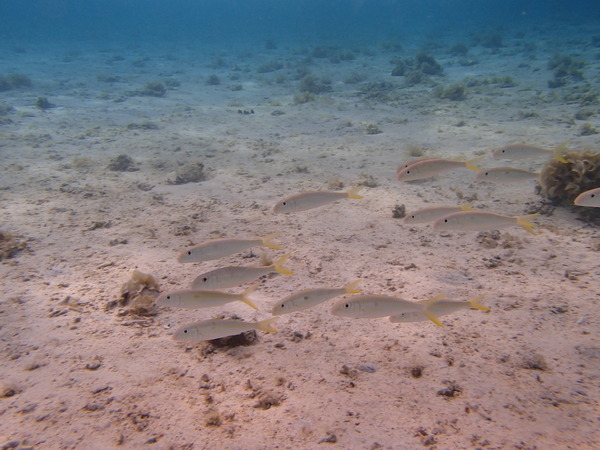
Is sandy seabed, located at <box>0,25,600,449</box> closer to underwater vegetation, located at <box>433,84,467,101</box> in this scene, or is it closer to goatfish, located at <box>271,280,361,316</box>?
goatfish, located at <box>271,280,361,316</box>

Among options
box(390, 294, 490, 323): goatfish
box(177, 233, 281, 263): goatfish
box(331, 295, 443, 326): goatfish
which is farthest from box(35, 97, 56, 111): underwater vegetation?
→ box(390, 294, 490, 323): goatfish

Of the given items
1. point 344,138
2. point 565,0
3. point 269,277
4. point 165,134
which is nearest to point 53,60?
point 165,134

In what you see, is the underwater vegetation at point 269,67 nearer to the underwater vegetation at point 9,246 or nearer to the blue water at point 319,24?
the blue water at point 319,24

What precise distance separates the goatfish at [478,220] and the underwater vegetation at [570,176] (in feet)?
9.37

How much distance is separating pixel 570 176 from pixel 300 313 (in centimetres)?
576

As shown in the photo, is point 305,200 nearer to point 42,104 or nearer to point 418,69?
point 42,104

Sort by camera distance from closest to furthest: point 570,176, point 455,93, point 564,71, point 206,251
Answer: point 206,251
point 570,176
point 455,93
point 564,71

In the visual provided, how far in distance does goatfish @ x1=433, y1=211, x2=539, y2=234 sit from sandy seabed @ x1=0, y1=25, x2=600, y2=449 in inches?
37.4

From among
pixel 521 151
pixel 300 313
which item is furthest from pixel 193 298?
pixel 521 151

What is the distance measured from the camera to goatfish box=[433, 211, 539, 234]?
13.7ft

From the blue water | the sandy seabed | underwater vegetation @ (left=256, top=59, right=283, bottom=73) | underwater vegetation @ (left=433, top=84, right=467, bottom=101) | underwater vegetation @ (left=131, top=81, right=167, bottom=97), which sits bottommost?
the sandy seabed

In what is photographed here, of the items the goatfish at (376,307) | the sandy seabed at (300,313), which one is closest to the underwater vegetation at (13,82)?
the sandy seabed at (300,313)

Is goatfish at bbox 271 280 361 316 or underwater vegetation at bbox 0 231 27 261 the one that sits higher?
underwater vegetation at bbox 0 231 27 261

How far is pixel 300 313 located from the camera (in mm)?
4363
